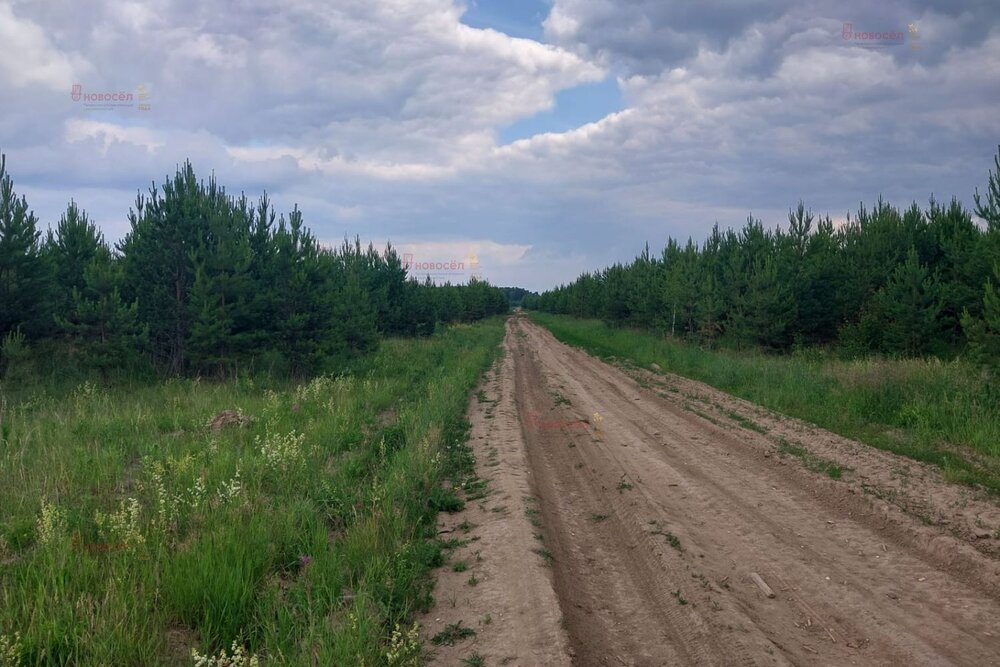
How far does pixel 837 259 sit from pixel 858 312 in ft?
8.60

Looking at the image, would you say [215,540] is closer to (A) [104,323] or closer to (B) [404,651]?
(B) [404,651]

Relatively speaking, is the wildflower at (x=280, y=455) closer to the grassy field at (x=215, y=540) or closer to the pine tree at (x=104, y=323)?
the grassy field at (x=215, y=540)

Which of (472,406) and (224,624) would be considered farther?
(472,406)

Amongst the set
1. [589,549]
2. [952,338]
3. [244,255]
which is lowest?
[589,549]

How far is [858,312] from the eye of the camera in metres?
25.1

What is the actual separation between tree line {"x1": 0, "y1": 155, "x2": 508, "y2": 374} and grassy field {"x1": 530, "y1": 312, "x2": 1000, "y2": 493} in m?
13.3

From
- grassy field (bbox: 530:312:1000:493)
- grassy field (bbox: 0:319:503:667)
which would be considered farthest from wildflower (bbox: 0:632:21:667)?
grassy field (bbox: 530:312:1000:493)

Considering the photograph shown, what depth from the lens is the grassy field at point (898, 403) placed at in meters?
9.27

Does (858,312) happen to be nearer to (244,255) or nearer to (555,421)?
(555,421)

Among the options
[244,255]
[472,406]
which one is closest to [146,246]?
[244,255]

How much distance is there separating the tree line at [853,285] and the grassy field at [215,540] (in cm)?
1288

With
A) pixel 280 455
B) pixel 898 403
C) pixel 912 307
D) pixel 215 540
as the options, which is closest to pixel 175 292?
pixel 280 455

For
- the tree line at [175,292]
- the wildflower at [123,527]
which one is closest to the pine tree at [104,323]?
the tree line at [175,292]

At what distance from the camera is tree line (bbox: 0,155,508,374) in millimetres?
16281
